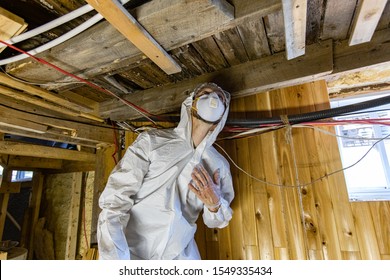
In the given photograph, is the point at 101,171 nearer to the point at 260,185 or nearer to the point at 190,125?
the point at 190,125

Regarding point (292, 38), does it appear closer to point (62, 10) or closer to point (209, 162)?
point (209, 162)

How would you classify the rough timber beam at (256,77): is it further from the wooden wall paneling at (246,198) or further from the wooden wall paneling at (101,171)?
the wooden wall paneling at (101,171)

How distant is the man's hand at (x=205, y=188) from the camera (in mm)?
1235

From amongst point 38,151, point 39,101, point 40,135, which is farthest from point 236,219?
point 38,151

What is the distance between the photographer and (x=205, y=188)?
48.5 inches

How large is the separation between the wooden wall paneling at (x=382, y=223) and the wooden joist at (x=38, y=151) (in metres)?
2.73

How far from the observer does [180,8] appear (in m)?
0.86

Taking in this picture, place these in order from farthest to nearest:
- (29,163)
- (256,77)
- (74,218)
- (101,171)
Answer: (74,218)
(29,163)
(101,171)
(256,77)

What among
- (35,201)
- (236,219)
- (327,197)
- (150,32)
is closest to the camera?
(150,32)

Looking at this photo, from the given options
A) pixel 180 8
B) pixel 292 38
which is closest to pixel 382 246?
pixel 292 38

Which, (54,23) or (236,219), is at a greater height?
(54,23)

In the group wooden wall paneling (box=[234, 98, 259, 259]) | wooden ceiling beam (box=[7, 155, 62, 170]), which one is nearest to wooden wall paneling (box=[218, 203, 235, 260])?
wooden wall paneling (box=[234, 98, 259, 259])

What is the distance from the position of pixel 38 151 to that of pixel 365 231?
8.95 feet

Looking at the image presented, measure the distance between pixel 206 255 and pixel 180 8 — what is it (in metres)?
1.50
